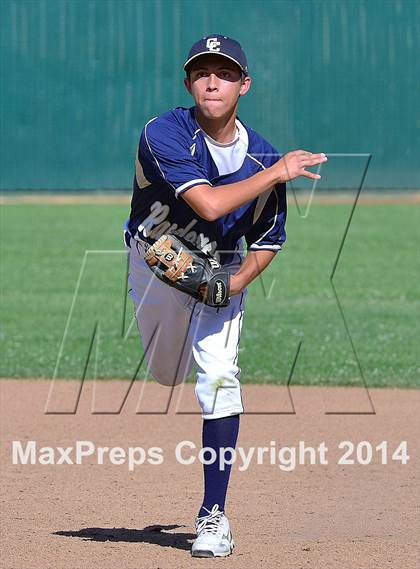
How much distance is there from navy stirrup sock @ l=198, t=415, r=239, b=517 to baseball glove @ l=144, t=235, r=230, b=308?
44 centimetres

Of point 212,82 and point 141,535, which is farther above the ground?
point 212,82

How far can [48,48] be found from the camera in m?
11.6

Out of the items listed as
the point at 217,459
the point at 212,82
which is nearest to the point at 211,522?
the point at 217,459

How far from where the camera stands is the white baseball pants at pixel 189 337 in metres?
4.21

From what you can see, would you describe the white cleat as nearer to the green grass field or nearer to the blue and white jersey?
the blue and white jersey

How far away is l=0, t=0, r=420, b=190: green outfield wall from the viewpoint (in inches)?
446

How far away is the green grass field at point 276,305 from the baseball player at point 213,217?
10.9 ft

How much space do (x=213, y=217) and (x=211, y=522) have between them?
1.10 m

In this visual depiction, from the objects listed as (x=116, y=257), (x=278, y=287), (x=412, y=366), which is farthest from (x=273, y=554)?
(x=116, y=257)

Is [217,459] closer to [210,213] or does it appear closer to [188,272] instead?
[188,272]

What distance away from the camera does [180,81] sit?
11.3m

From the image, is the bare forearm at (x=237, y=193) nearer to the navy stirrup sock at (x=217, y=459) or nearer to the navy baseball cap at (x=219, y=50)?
the navy baseball cap at (x=219, y=50)

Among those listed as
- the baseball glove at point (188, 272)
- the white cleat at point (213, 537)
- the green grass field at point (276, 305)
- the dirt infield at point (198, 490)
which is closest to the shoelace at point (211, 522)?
the white cleat at point (213, 537)

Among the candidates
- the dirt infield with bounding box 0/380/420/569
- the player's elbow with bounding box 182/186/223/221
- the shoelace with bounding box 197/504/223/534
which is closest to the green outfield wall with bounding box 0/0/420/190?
the dirt infield with bounding box 0/380/420/569
